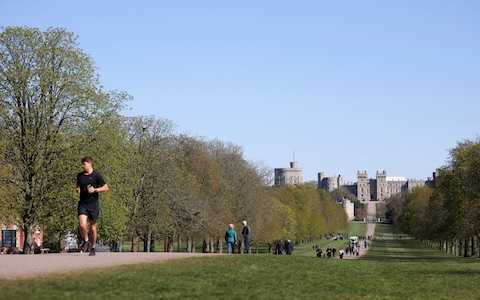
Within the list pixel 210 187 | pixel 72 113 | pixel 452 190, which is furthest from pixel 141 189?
pixel 452 190

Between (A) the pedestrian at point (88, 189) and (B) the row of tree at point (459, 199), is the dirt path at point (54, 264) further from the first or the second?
(B) the row of tree at point (459, 199)

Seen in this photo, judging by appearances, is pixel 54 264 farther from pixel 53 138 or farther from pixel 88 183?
pixel 53 138

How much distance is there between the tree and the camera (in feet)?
163

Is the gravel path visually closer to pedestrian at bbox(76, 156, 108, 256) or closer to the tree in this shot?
pedestrian at bbox(76, 156, 108, 256)

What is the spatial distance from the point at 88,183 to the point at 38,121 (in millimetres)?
28348

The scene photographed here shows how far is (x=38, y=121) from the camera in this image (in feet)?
165

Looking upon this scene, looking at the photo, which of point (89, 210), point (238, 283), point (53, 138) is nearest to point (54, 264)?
point (89, 210)

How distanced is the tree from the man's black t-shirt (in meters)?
26.4

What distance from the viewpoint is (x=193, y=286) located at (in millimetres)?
18281

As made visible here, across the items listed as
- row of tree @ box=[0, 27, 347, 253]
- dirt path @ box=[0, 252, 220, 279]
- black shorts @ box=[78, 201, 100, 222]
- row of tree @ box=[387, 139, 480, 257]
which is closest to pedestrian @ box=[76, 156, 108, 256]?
black shorts @ box=[78, 201, 100, 222]

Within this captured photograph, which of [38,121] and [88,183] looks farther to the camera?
[38,121]

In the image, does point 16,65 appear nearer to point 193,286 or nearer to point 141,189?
point 141,189

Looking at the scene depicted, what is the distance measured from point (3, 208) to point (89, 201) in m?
25.1

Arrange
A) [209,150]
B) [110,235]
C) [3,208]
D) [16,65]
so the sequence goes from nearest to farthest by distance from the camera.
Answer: [3,208] < [16,65] < [110,235] < [209,150]
